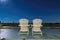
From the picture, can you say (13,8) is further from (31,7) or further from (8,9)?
(31,7)

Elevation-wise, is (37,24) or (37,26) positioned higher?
(37,24)

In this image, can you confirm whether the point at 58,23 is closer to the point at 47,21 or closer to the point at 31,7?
the point at 47,21

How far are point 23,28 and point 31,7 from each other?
3947 mm

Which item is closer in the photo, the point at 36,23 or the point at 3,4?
the point at 36,23

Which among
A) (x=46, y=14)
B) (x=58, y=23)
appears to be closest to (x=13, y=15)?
(x=46, y=14)

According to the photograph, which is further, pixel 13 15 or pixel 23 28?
pixel 13 15

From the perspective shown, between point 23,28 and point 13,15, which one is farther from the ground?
point 13,15

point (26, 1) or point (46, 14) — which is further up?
point (26, 1)

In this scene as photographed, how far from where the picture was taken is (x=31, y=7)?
39.9ft

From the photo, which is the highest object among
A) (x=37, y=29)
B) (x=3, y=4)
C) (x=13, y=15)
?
(x=3, y=4)

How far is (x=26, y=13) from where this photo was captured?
1213 cm

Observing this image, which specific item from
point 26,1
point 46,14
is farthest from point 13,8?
point 46,14

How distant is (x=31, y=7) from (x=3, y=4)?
221 centimetres

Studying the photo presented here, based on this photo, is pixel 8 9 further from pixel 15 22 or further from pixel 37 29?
pixel 37 29
